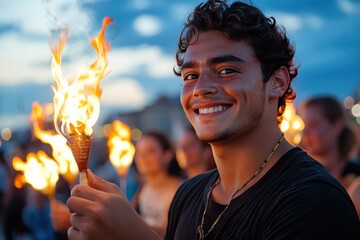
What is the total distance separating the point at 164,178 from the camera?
665cm

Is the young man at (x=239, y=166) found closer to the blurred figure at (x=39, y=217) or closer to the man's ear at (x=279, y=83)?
the man's ear at (x=279, y=83)

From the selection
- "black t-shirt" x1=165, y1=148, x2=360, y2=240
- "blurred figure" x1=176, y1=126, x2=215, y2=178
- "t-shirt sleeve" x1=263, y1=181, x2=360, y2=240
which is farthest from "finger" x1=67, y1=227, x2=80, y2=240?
"blurred figure" x1=176, y1=126, x2=215, y2=178

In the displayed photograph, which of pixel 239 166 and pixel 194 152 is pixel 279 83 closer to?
pixel 239 166

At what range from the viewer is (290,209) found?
2246 millimetres

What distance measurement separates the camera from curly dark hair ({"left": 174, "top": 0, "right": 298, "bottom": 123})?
9.13ft

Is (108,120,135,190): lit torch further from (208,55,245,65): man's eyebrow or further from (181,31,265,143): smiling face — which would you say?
(208,55,245,65): man's eyebrow

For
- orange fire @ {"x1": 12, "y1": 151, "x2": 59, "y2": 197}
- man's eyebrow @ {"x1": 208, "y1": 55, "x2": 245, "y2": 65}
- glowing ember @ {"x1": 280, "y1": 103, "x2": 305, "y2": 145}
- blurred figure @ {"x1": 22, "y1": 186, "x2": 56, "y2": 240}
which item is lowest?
blurred figure @ {"x1": 22, "y1": 186, "x2": 56, "y2": 240}

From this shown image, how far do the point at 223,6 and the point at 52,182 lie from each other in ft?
9.51

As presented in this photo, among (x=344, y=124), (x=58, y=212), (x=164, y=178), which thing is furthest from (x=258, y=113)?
(x=164, y=178)

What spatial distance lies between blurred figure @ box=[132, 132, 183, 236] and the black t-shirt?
11.7ft

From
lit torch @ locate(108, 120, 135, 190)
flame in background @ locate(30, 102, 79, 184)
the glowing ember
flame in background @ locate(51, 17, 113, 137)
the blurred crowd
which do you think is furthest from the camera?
lit torch @ locate(108, 120, 135, 190)

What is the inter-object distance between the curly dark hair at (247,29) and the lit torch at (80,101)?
489 mm

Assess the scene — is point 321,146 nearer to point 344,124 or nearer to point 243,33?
point 344,124

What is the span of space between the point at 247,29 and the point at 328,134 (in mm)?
3333
